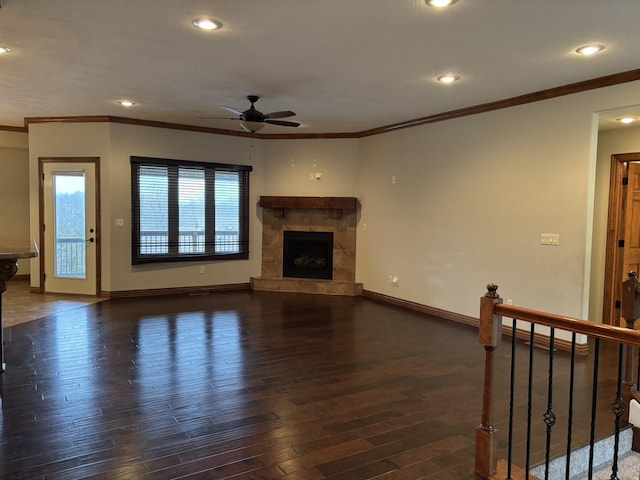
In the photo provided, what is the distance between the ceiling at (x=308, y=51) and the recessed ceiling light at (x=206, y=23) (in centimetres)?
7

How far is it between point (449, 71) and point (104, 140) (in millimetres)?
5197

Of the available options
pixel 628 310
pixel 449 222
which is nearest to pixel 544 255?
pixel 449 222

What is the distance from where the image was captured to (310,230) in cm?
803

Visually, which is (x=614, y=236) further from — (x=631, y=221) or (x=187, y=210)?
(x=187, y=210)

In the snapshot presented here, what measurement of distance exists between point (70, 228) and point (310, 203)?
3867 millimetres

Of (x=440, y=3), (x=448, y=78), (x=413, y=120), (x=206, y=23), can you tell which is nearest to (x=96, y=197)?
(x=206, y=23)

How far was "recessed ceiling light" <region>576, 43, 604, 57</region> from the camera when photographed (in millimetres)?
3588

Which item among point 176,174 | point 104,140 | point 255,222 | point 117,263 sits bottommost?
point 117,263

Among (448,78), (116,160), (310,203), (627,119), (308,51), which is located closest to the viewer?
(308,51)

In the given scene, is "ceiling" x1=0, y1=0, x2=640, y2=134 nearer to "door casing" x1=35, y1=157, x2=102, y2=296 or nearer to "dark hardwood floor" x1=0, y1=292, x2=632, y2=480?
"door casing" x1=35, y1=157, x2=102, y2=296

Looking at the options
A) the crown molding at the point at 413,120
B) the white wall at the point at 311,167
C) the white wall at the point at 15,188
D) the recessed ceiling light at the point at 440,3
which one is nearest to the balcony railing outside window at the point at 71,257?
the white wall at the point at 15,188

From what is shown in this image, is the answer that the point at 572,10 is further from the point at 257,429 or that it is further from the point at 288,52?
the point at 257,429

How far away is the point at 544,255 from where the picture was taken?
496cm

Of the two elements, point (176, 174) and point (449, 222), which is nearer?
point (449, 222)
